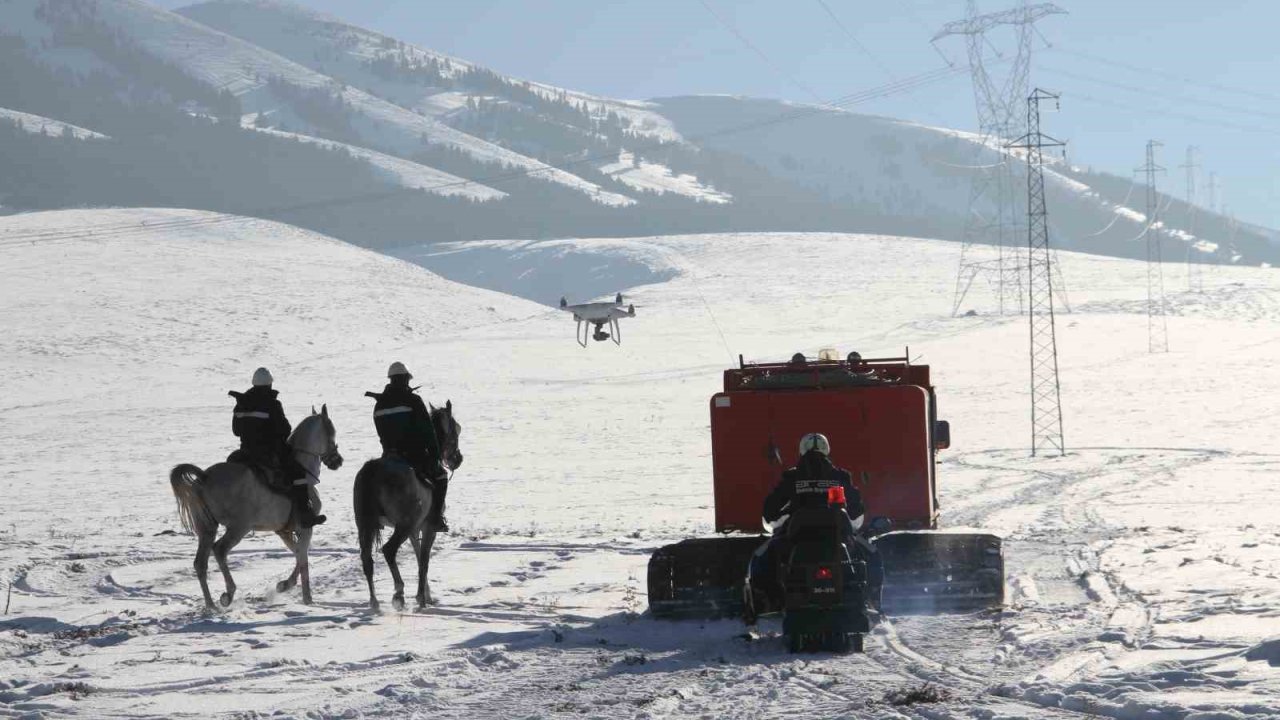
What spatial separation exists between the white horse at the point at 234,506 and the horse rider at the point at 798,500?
5.30 m

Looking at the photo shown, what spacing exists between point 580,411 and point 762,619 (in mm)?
39904

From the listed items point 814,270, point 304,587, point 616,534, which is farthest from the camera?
point 814,270

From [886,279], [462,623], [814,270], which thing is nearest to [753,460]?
[462,623]

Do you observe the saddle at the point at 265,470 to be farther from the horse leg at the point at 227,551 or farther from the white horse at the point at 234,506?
the horse leg at the point at 227,551

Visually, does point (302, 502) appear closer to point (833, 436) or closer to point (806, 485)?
point (833, 436)

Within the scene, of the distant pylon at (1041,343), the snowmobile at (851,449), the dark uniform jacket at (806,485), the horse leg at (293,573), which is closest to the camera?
the dark uniform jacket at (806,485)

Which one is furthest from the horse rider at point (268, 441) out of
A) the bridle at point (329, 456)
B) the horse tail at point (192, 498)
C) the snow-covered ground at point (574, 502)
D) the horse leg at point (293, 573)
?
the snow-covered ground at point (574, 502)

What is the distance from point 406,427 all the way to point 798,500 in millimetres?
5221

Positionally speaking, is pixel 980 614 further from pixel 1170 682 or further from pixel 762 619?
pixel 1170 682

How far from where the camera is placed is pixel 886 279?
111 metres

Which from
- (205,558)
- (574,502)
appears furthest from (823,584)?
(574,502)

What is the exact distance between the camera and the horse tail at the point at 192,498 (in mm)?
15453

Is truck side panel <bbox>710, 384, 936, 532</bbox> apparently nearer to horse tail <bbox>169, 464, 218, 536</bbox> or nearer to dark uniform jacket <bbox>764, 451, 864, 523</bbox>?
dark uniform jacket <bbox>764, 451, 864, 523</bbox>

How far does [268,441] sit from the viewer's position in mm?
16266
